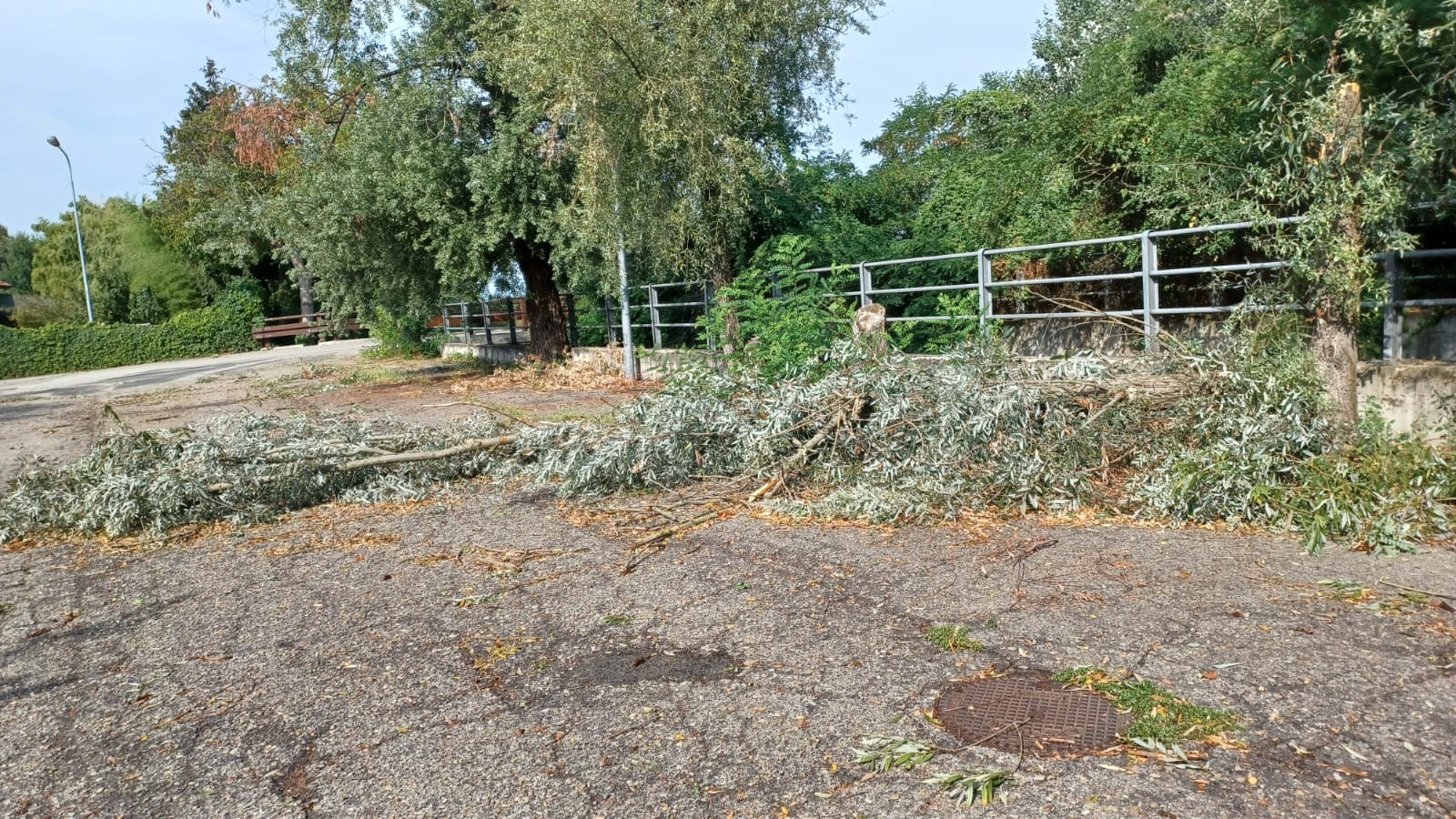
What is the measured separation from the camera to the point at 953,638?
4434 mm

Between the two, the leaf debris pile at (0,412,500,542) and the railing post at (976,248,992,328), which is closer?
the leaf debris pile at (0,412,500,542)

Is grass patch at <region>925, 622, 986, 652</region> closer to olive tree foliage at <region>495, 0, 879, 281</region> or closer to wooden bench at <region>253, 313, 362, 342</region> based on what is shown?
olive tree foliage at <region>495, 0, 879, 281</region>

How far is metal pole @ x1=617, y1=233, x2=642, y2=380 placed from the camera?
1541 cm

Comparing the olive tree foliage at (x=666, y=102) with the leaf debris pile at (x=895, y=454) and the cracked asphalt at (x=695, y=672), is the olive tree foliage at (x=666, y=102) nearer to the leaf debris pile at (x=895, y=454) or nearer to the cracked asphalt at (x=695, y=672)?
the leaf debris pile at (x=895, y=454)

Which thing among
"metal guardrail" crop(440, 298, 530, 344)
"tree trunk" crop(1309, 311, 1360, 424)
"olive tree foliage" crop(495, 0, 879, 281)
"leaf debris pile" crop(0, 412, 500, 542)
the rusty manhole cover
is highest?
"olive tree foliage" crop(495, 0, 879, 281)

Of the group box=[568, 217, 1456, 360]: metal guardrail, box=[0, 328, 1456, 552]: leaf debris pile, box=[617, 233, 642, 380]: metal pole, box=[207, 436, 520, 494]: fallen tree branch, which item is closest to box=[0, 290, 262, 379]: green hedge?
box=[617, 233, 642, 380]: metal pole

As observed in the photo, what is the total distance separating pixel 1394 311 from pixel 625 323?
449 inches

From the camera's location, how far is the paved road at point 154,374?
24.5m

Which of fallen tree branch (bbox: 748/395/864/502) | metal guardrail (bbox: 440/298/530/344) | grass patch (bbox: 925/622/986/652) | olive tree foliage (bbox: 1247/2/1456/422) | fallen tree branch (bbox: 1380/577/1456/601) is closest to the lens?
grass patch (bbox: 925/622/986/652)

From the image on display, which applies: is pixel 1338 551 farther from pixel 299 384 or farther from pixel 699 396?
pixel 299 384

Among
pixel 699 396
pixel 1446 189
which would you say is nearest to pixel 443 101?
pixel 699 396

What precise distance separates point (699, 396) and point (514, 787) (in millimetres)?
5056

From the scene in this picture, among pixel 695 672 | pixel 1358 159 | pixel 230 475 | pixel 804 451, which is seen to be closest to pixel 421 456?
pixel 230 475

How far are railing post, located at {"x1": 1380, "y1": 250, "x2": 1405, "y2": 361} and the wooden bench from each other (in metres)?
38.9
